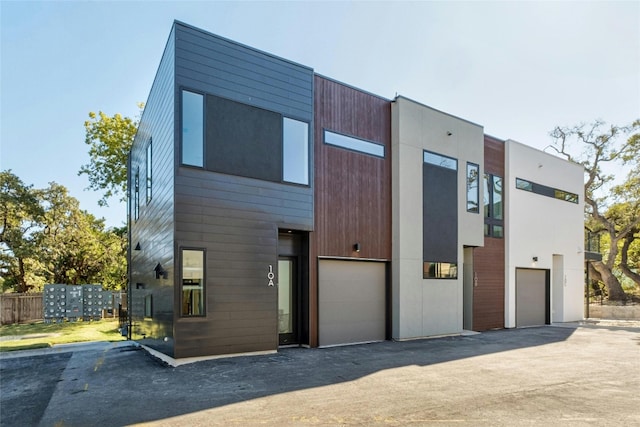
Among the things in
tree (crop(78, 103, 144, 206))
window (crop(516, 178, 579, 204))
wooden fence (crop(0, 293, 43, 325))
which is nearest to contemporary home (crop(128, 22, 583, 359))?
window (crop(516, 178, 579, 204))

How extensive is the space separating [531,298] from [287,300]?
1109 centimetres

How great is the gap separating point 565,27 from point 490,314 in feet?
29.1

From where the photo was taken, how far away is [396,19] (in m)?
10.3

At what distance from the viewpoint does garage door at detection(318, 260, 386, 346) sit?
30.7 ft

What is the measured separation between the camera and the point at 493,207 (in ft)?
46.2

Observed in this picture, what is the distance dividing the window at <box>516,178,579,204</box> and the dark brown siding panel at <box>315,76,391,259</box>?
7.19 meters

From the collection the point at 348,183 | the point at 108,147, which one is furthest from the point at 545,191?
the point at 108,147

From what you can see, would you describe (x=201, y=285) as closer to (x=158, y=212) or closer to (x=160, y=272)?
(x=160, y=272)

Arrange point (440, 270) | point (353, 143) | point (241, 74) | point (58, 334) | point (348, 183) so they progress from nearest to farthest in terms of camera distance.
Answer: point (241, 74) < point (348, 183) < point (353, 143) < point (440, 270) < point (58, 334)

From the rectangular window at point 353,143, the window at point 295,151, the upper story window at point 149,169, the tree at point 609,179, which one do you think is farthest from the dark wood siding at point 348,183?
the tree at point 609,179

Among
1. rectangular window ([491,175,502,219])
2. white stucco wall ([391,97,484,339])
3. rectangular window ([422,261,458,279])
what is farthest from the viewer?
rectangular window ([491,175,502,219])

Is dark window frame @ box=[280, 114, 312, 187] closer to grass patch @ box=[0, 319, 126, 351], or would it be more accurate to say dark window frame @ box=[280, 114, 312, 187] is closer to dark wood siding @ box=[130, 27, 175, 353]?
dark wood siding @ box=[130, 27, 175, 353]

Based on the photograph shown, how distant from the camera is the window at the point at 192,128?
7.61m

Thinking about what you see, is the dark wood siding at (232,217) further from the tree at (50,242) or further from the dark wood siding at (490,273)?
the tree at (50,242)
